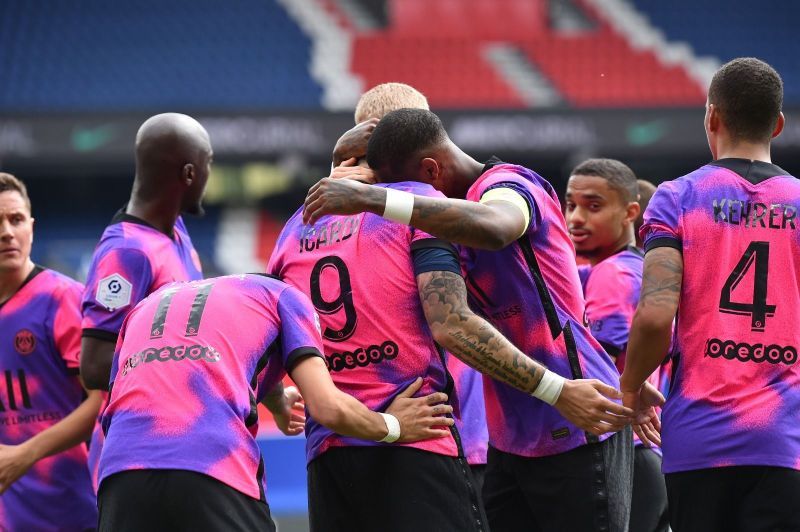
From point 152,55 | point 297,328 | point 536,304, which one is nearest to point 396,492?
point 297,328

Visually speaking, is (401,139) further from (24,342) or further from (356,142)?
(24,342)

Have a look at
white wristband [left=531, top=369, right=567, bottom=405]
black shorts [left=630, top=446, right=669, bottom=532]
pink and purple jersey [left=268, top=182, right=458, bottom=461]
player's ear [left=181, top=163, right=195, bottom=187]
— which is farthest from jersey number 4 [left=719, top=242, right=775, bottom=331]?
player's ear [left=181, top=163, right=195, bottom=187]

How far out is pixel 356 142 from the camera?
4.74m

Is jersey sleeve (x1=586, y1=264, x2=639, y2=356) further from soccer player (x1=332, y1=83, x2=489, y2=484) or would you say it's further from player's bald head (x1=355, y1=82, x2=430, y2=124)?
player's bald head (x1=355, y1=82, x2=430, y2=124)

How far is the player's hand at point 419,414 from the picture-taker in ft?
13.3

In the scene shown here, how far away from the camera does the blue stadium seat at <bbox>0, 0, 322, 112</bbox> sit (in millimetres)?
22094

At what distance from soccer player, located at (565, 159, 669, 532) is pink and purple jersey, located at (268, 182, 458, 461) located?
4.99 feet

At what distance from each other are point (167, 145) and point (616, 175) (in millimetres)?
2358

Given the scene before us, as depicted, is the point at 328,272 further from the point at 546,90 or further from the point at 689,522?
the point at 546,90

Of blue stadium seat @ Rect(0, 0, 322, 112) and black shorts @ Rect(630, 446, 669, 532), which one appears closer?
black shorts @ Rect(630, 446, 669, 532)

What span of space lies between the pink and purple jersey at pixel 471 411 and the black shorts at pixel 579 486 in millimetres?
512

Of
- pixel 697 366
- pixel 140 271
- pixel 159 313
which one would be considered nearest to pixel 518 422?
pixel 697 366

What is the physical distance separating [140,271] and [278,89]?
57.0 ft

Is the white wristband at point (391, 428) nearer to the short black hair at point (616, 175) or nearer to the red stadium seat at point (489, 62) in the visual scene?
the short black hair at point (616, 175)
